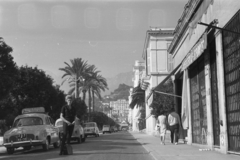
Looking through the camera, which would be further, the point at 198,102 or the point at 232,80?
the point at 198,102

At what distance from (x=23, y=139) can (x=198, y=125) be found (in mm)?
7811

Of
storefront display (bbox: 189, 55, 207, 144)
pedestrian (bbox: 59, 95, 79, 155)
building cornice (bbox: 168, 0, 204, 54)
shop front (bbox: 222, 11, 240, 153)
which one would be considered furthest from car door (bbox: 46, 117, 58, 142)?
shop front (bbox: 222, 11, 240, 153)

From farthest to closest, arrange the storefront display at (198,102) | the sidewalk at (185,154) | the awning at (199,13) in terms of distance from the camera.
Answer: the storefront display at (198,102) < the awning at (199,13) < the sidewalk at (185,154)

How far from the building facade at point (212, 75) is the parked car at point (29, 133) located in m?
6.75

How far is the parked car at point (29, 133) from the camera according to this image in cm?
1555

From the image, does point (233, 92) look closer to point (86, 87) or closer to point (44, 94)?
point (44, 94)

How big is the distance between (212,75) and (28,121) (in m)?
8.24

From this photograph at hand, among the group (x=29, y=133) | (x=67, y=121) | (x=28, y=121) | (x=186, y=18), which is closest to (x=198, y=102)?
(x=186, y=18)

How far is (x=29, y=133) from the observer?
1564cm

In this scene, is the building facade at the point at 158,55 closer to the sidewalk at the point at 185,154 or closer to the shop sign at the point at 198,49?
the shop sign at the point at 198,49

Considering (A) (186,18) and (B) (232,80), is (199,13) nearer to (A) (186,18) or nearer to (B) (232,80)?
(A) (186,18)

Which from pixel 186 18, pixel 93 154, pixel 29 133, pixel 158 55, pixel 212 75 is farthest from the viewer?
pixel 158 55

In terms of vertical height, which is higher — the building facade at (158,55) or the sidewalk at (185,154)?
the building facade at (158,55)

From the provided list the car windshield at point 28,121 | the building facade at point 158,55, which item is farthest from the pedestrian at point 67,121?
the building facade at point 158,55
